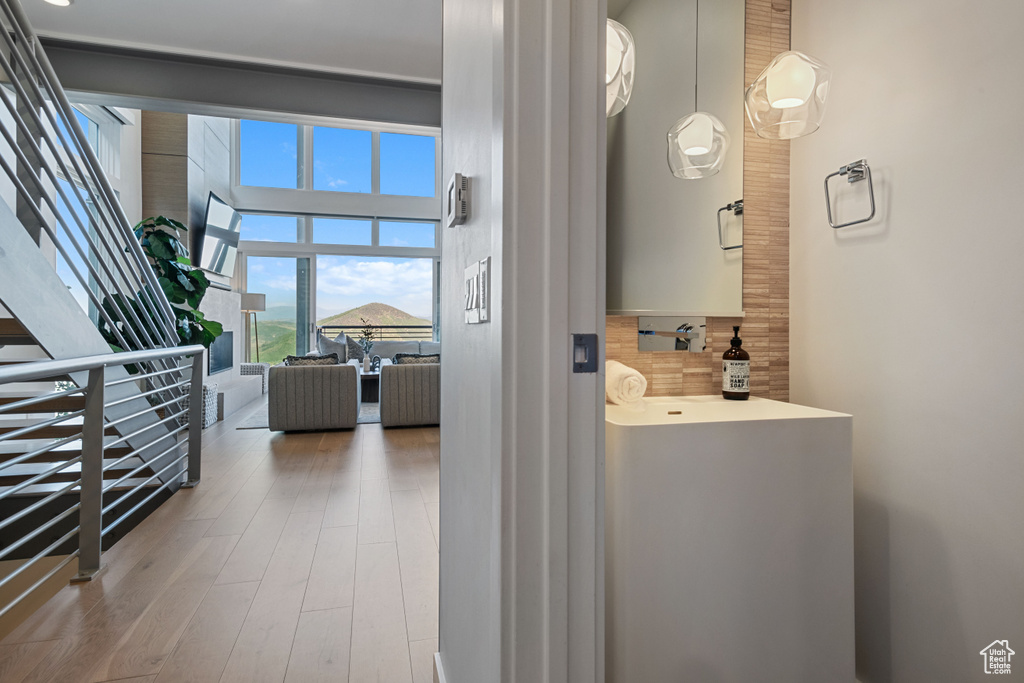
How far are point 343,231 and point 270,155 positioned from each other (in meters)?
1.55

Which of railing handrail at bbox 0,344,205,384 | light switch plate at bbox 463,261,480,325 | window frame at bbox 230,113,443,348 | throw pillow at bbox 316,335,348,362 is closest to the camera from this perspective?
light switch plate at bbox 463,261,480,325

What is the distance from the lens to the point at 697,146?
1560 millimetres

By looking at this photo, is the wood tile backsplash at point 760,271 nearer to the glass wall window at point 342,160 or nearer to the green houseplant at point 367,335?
the green houseplant at point 367,335

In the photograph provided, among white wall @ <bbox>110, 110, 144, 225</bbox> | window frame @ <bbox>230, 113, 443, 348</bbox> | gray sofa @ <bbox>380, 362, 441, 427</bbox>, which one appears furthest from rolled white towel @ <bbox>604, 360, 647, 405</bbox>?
window frame @ <bbox>230, 113, 443, 348</bbox>

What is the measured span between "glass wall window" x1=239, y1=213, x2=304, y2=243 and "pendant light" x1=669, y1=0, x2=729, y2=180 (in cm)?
828

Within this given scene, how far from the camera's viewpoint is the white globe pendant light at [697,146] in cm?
156

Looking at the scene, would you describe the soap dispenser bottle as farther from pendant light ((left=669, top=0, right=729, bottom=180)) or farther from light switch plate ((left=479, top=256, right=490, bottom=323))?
light switch plate ((left=479, top=256, right=490, bottom=323))

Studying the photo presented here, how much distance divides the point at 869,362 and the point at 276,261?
344 inches

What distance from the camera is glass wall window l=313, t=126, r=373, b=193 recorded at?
884 centimetres

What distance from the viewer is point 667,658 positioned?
112 centimetres

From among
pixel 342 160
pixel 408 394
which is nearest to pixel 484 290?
pixel 408 394

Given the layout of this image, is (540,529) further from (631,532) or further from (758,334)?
(758,334)

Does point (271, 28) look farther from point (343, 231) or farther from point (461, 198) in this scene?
point (343, 231)

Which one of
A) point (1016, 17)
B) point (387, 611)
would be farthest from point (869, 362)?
point (387, 611)
